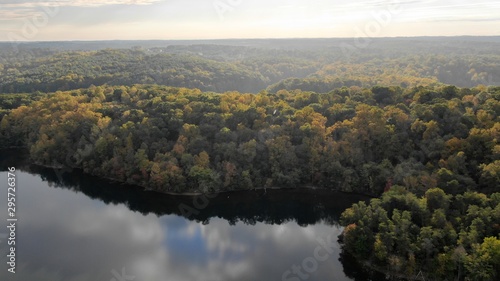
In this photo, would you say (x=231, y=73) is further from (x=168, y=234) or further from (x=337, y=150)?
(x=168, y=234)

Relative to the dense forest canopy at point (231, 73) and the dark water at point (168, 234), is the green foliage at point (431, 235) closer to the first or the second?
the dark water at point (168, 234)

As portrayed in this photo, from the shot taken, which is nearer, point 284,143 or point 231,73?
point 284,143

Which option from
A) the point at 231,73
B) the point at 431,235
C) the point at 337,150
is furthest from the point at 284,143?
the point at 231,73

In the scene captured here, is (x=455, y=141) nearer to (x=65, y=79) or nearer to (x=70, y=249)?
(x=70, y=249)

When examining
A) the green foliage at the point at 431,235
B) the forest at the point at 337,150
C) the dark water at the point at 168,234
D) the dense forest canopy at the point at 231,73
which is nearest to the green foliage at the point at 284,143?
the forest at the point at 337,150

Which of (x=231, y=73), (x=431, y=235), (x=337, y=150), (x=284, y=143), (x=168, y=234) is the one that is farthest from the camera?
(x=231, y=73)

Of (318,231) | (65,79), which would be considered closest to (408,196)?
(318,231)

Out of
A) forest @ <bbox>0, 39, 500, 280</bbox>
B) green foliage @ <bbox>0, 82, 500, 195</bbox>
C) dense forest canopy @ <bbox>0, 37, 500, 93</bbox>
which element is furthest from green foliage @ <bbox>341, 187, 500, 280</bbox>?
dense forest canopy @ <bbox>0, 37, 500, 93</bbox>

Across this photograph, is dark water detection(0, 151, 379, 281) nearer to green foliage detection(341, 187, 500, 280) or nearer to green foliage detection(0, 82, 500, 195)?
green foliage detection(0, 82, 500, 195)
